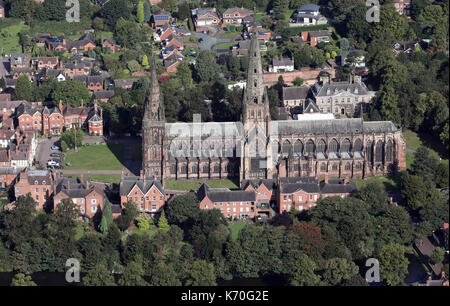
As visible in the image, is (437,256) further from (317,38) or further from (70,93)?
(317,38)

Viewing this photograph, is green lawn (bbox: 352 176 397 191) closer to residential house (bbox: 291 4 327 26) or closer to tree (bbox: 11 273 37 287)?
tree (bbox: 11 273 37 287)

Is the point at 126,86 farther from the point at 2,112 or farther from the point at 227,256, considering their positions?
the point at 227,256

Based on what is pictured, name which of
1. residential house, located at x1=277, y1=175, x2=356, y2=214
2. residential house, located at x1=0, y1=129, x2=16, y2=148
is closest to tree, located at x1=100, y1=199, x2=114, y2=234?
residential house, located at x1=277, y1=175, x2=356, y2=214

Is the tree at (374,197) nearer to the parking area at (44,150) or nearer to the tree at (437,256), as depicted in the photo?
the tree at (437,256)

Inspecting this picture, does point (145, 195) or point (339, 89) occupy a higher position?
point (339, 89)

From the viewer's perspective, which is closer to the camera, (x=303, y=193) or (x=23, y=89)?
(x=303, y=193)

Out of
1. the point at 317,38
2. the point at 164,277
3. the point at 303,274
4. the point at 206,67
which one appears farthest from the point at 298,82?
the point at 164,277

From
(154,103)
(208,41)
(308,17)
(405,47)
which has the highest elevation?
(308,17)

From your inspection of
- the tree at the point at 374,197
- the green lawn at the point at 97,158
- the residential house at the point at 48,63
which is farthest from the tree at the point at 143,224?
the residential house at the point at 48,63
